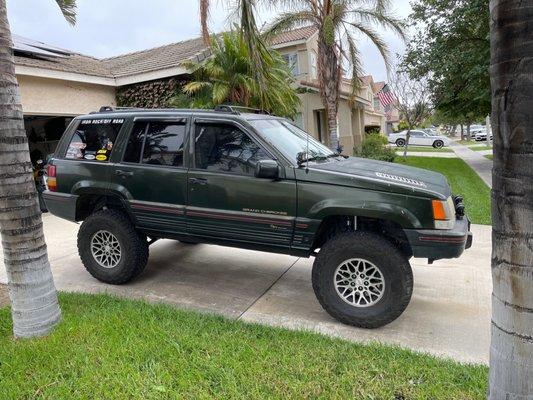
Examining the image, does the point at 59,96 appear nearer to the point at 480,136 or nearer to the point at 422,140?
the point at 422,140

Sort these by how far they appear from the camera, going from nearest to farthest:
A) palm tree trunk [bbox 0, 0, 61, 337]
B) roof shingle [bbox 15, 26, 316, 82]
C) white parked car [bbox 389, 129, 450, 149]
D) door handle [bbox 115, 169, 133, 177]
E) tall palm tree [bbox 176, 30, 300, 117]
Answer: palm tree trunk [bbox 0, 0, 61, 337] → door handle [bbox 115, 169, 133, 177] → roof shingle [bbox 15, 26, 316, 82] → tall palm tree [bbox 176, 30, 300, 117] → white parked car [bbox 389, 129, 450, 149]

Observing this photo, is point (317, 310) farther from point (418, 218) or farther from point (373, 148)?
point (373, 148)

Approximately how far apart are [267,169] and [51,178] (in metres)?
3.01

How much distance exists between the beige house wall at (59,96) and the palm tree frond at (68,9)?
4889 mm

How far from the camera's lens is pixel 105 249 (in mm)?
5086

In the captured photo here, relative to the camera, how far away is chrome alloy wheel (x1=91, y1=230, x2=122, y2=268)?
504 cm

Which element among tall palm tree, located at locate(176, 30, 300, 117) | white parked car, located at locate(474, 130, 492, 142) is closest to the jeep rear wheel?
white parked car, located at locate(474, 130, 492, 142)

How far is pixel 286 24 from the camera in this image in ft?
41.7

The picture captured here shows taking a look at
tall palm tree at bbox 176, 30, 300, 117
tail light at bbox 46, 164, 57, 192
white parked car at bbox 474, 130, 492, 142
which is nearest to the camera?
tail light at bbox 46, 164, 57, 192

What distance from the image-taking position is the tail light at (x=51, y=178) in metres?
5.22

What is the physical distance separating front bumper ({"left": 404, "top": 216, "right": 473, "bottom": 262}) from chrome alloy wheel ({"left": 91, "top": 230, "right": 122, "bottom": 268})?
335 centimetres

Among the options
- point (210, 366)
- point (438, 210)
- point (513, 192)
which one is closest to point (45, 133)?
point (210, 366)

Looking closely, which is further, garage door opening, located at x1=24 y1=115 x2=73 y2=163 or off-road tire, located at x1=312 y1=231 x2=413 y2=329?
garage door opening, located at x1=24 y1=115 x2=73 y2=163

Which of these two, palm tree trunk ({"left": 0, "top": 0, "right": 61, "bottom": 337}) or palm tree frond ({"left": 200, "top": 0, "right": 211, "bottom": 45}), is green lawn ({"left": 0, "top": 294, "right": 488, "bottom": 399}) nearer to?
palm tree trunk ({"left": 0, "top": 0, "right": 61, "bottom": 337})
